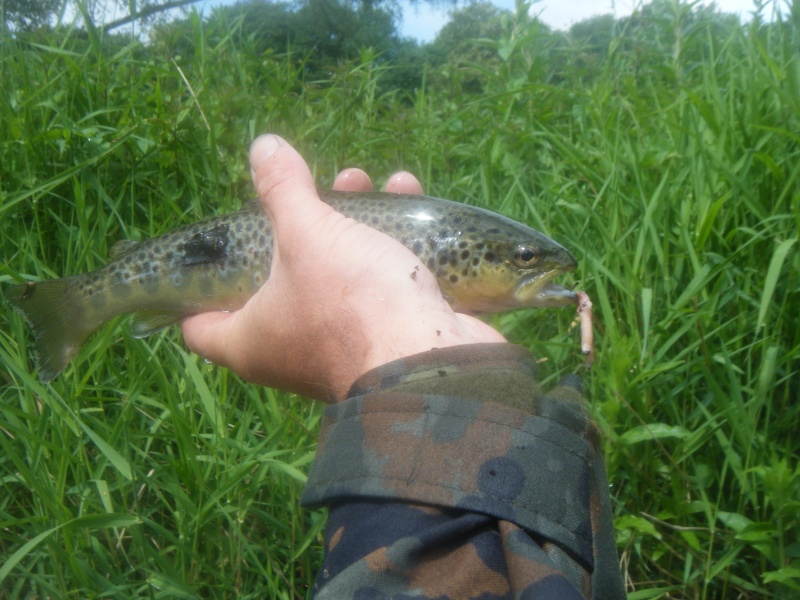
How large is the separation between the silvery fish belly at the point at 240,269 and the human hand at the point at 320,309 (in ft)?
0.48

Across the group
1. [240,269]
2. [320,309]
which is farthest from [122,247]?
[320,309]

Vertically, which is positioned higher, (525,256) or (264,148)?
(264,148)

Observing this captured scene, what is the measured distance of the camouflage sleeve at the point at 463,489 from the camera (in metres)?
1.08

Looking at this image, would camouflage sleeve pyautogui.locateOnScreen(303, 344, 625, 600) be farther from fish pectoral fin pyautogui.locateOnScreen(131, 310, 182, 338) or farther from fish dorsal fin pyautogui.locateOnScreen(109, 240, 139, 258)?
fish dorsal fin pyautogui.locateOnScreen(109, 240, 139, 258)

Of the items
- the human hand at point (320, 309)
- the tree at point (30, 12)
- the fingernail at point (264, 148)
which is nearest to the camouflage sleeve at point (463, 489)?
the human hand at point (320, 309)

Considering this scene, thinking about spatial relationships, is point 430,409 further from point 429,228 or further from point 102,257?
point 102,257

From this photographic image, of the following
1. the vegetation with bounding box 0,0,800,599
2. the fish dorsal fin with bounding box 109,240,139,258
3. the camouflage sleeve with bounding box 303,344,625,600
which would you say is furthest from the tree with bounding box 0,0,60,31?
the camouflage sleeve with bounding box 303,344,625,600

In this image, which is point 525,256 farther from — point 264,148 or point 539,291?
point 264,148

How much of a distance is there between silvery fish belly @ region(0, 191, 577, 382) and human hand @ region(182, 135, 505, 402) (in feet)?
0.48

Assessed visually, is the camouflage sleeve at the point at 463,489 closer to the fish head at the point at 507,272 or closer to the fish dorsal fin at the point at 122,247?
the fish head at the point at 507,272

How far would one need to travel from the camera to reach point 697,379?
226cm

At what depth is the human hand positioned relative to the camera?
1.73 metres

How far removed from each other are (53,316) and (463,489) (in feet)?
6.10

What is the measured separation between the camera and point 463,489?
1.15 meters
